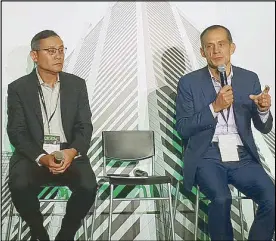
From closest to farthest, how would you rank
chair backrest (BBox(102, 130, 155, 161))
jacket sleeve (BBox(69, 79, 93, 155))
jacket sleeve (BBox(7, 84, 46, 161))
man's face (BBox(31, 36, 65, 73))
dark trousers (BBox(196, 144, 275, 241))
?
dark trousers (BBox(196, 144, 275, 241)) < jacket sleeve (BBox(7, 84, 46, 161)) < jacket sleeve (BBox(69, 79, 93, 155)) < man's face (BBox(31, 36, 65, 73)) < chair backrest (BBox(102, 130, 155, 161))

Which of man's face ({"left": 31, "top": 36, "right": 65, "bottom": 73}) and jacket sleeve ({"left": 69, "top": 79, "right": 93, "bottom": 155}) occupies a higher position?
man's face ({"left": 31, "top": 36, "right": 65, "bottom": 73})

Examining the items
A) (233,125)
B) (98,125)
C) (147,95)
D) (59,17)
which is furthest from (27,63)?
(233,125)

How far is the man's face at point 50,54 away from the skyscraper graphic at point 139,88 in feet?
1.86

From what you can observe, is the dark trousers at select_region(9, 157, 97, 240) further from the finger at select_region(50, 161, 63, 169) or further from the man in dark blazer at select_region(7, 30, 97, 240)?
the finger at select_region(50, 161, 63, 169)

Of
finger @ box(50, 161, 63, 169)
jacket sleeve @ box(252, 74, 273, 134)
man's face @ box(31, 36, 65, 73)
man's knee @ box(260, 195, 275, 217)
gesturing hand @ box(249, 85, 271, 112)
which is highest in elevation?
man's face @ box(31, 36, 65, 73)

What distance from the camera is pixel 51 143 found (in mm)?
2994

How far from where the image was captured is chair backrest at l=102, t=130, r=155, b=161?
11.4ft

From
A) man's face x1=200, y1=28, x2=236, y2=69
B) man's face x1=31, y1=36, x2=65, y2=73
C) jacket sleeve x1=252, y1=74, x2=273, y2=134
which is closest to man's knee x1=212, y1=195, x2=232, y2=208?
jacket sleeve x1=252, y1=74, x2=273, y2=134

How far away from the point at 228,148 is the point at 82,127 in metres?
1.03

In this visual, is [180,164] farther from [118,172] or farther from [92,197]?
[92,197]

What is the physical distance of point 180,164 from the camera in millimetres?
3658

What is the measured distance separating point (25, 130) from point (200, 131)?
47.7 inches

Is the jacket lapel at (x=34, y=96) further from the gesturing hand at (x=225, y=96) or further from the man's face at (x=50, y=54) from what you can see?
the gesturing hand at (x=225, y=96)

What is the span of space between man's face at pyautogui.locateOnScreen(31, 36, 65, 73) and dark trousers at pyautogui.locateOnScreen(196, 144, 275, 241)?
125 cm
